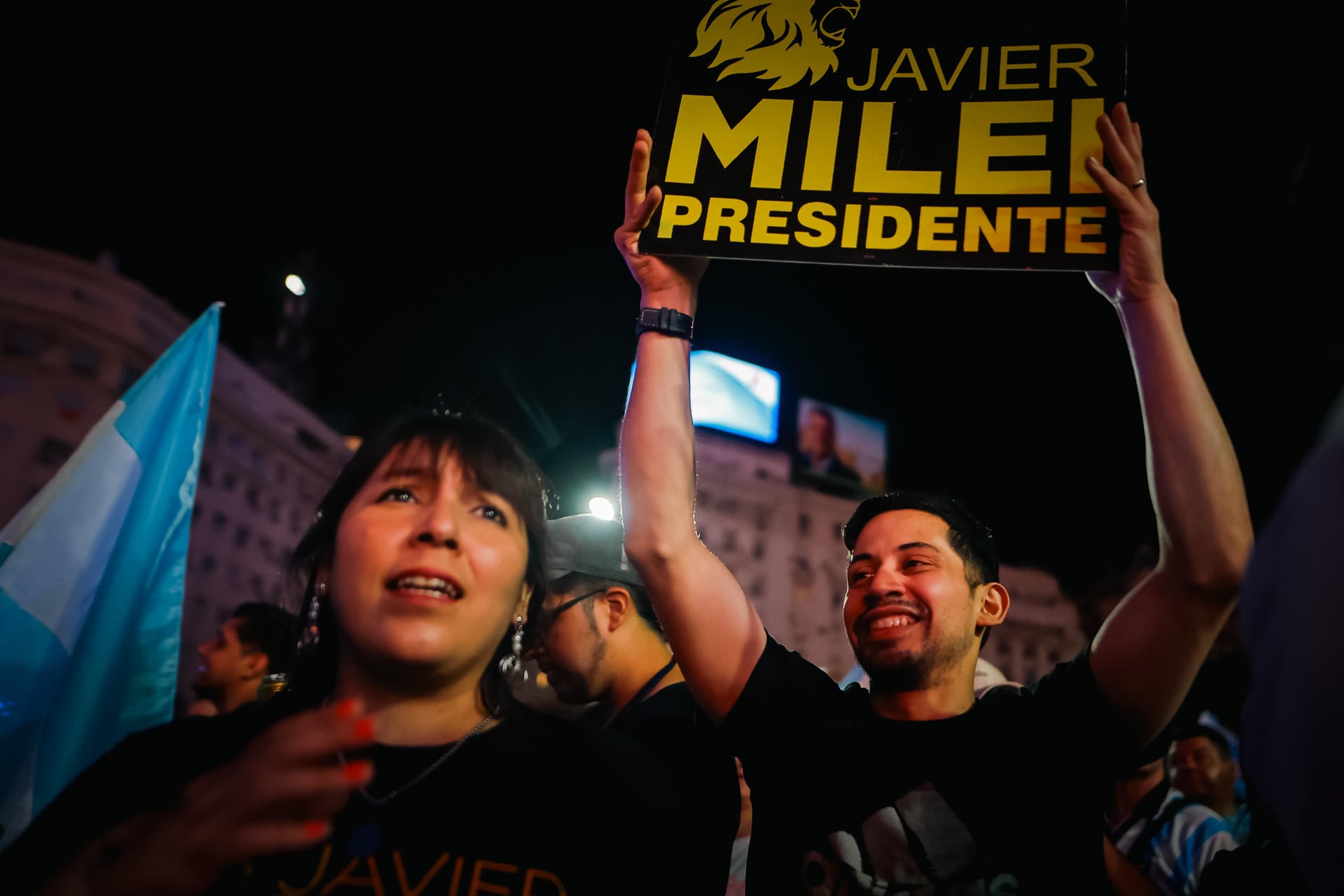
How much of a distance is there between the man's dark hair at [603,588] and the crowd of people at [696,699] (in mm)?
901

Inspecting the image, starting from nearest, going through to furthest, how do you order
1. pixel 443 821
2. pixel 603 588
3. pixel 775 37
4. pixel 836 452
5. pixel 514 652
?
pixel 443 821
pixel 514 652
pixel 775 37
pixel 603 588
pixel 836 452

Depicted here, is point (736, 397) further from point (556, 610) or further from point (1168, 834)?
point (556, 610)

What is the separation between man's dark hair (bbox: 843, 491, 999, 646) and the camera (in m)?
2.12

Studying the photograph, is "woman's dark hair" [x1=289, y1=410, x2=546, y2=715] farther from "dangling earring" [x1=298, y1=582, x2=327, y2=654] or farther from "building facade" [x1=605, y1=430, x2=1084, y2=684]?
"building facade" [x1=605, y1=430, x2=1084, y2=684]

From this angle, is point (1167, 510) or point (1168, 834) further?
point (1168, 834)

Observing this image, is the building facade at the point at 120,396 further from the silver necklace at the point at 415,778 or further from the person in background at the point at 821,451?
the person in background at the point at 821,451

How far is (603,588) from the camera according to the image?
9.89 feet

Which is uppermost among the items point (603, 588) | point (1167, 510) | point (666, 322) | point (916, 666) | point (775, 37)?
point (775, 37)

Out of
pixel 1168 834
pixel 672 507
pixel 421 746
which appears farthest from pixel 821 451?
pixel 421 746

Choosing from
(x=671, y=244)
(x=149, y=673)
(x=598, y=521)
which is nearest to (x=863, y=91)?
(x=671, y=244)

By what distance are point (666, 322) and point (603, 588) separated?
1.42 metres

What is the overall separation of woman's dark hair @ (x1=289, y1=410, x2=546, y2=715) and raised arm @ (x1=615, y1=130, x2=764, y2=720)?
241mm

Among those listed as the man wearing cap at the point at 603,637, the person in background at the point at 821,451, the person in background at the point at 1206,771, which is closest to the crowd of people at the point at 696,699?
the man wearing cap at the point at 603,637

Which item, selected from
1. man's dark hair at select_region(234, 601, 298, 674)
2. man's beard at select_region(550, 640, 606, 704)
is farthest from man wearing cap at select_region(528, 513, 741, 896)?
man's dark hair at select_region(234, 601, 298, 674)
